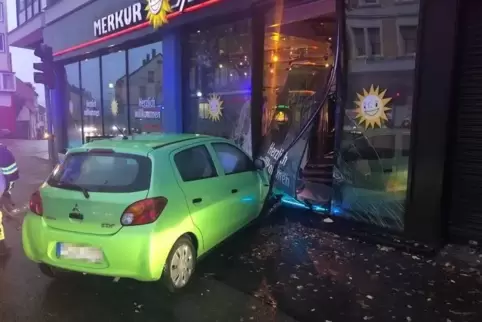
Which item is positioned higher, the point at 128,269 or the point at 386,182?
the point at 386,182

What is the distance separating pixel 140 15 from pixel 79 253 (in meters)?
8.25

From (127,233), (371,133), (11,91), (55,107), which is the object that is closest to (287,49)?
(371,133)

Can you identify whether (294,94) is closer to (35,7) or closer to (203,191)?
(203,191)

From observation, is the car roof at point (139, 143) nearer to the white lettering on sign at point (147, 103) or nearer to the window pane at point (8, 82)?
the white lettering on sign at point (147, 103)

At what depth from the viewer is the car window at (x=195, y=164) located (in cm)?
443

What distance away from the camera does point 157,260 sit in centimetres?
385

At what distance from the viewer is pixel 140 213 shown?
3838 mm

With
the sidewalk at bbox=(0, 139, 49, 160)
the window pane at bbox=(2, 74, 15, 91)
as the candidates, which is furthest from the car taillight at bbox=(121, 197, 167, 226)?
the window pane at bbox=(2, 74, 15, 91)

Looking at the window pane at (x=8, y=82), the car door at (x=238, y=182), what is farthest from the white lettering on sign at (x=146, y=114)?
the window pane at (x=8, y=82)

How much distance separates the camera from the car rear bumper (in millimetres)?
3777

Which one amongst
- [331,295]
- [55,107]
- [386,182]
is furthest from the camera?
[55,107]

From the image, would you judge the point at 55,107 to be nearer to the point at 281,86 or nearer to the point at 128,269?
the point at 281,86

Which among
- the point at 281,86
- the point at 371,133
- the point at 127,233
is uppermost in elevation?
the point at 281,86

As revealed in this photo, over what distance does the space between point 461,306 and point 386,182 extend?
7.47 feet
